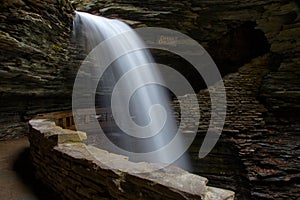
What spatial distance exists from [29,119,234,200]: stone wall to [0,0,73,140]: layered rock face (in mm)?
2597

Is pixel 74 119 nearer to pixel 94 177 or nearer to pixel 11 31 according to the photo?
pixel 11 31

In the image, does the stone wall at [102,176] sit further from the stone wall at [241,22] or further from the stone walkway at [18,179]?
the stone wall at [241,22]

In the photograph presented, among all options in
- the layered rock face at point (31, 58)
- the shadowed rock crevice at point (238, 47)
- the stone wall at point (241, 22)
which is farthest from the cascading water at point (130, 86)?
the shadowed rock crevice at point (238, 47)

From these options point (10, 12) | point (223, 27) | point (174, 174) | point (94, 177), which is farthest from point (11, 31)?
point (223, 27)

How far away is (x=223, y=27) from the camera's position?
8680mm

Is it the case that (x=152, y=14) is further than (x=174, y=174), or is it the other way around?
(x=152, y=14)

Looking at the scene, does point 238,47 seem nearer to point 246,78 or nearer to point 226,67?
point 226,67

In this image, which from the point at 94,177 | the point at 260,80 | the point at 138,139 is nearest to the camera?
the point at 94,177

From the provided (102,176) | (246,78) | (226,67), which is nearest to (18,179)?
(102,176)

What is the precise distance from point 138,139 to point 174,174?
5.43m

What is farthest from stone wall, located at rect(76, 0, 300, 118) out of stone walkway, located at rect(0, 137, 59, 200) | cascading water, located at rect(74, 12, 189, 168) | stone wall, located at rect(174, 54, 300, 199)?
stone walkway, located at rect(0, 137, 59, 200)

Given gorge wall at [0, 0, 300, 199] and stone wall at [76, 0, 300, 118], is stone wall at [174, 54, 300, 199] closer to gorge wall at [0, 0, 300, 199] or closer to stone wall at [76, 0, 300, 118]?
gorge wall at [0, 0, 300, 199]

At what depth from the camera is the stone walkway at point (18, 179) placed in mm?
2498

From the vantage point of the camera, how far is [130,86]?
8250 millimetres
